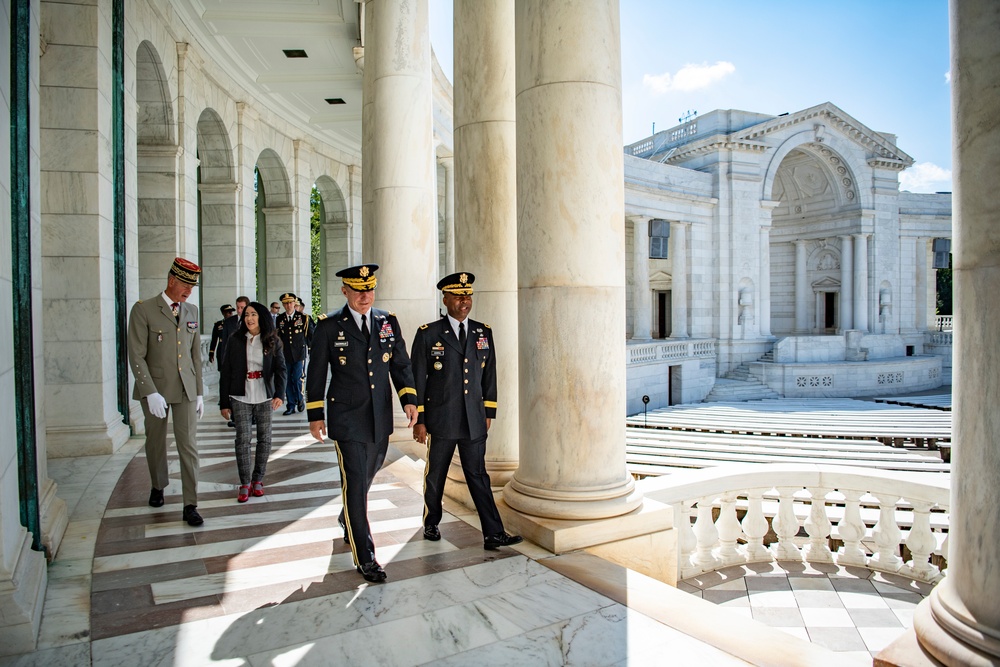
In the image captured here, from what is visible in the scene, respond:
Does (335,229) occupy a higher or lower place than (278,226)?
higher

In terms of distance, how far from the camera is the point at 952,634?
14.2 ft

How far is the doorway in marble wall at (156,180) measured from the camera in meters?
20.1

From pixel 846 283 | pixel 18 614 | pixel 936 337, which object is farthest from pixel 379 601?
pixel 936 337

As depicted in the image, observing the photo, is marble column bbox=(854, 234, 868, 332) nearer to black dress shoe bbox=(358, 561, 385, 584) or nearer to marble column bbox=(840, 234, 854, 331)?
marble column bbox=(840, 234, 854, 331)

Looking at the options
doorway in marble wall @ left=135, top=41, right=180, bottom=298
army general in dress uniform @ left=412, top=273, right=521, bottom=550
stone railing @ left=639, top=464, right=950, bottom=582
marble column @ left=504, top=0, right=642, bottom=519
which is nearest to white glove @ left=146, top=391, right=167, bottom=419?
army general in dress uniform @ left=412, top=273, right=521, bottom=550

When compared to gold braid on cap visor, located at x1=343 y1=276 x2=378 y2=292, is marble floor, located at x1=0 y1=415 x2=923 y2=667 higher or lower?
lower

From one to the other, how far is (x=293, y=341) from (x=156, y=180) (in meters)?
7.72

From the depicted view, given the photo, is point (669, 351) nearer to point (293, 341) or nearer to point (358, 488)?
point (293, 341)

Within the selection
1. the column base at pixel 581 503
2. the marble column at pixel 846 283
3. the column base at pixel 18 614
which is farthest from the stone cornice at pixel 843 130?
the column base at pixel 18 614

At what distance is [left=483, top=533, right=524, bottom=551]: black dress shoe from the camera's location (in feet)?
24.5

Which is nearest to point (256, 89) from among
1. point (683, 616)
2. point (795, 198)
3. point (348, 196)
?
point (348, 196)

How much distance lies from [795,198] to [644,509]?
199 ft

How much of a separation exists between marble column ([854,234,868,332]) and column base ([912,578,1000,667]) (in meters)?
58.2

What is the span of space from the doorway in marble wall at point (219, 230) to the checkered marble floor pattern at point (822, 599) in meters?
21.8
